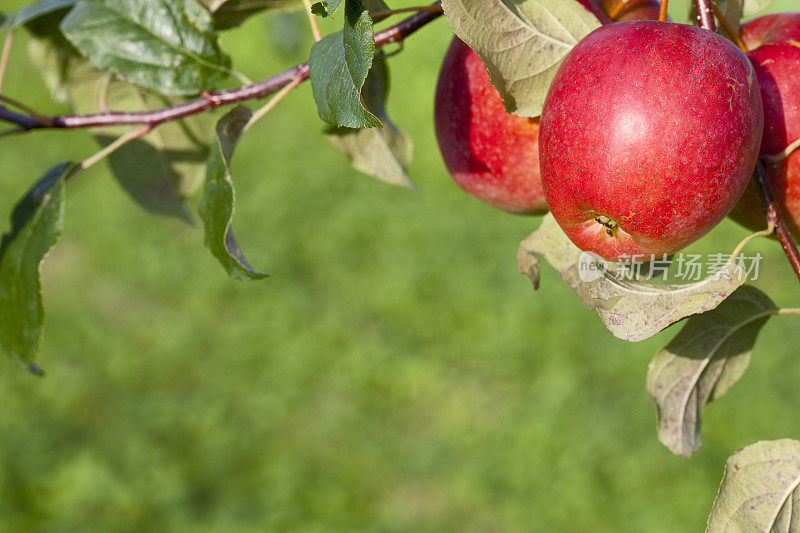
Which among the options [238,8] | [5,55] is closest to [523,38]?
[238,8]

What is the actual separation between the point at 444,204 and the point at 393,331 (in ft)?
3.70

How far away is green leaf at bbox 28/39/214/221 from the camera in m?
1.10

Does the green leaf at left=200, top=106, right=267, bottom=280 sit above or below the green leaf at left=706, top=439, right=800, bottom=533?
above

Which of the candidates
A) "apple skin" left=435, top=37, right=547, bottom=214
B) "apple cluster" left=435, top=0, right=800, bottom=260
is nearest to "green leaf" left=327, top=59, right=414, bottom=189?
"apple skin" left=435, top=37, right=547, bottom=214

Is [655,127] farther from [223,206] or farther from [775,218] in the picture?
[223,206]

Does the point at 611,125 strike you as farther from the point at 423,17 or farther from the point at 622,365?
the point at 622,365

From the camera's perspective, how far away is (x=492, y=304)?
3584mm

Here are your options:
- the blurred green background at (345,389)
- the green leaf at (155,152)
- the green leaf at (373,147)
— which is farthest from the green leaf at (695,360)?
the blurred green background at (345,389)

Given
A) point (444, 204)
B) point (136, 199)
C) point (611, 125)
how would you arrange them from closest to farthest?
point (611, 125)
point (136, 199)
point (444, 204)

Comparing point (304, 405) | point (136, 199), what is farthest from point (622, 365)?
point (136, 199)

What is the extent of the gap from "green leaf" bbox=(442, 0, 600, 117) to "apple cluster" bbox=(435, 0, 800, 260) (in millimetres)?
46

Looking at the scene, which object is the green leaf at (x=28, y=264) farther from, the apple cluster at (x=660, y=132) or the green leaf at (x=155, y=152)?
the apple cluster at (x=660, y=132)

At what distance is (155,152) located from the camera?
1.10 meters

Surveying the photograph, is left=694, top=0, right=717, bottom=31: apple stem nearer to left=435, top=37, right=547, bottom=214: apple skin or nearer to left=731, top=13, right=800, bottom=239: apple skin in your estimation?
left=731, top=13, right=800, bottom=239: apple skin
